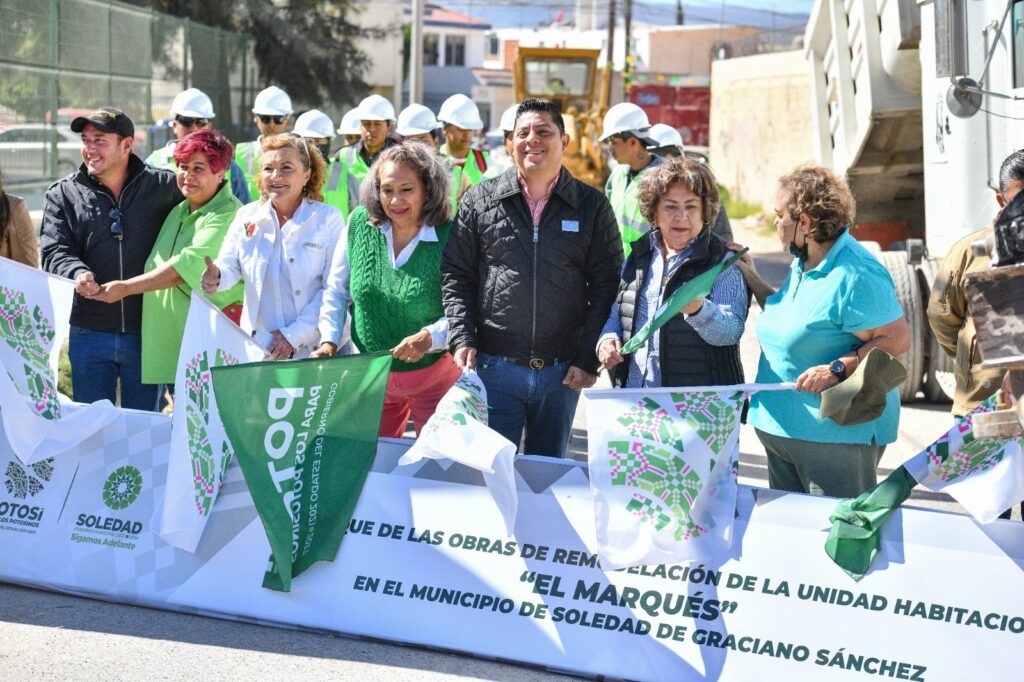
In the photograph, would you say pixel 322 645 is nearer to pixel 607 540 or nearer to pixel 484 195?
pixel 607 540

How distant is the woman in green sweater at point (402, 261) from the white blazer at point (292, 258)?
0.27m

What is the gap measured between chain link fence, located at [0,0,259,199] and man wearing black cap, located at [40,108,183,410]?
14.5 ft

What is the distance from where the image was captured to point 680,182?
5.07 meters

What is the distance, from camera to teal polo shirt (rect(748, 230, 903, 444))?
470cm

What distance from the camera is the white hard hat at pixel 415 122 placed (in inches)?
447

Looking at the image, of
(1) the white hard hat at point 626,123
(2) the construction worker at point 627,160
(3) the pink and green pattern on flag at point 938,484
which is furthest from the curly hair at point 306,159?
(1) the white hard hat at point 626,123

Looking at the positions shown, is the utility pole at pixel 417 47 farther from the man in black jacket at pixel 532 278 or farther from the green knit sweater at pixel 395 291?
the man in black jacket at pixel 532 278

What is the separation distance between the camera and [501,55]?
11906 cm

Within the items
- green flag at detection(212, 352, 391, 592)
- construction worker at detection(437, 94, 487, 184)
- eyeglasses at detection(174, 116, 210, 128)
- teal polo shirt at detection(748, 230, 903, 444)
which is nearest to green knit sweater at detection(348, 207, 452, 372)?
green flag at detection(212, 352, 391, 592)

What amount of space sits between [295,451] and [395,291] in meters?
0.91

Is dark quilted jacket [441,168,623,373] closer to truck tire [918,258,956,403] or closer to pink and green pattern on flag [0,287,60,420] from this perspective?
pink and green pattern on flag [0,287,60,420]

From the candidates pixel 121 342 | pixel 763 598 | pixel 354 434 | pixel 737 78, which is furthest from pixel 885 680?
pixel 737 78

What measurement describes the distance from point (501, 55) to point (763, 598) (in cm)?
11748

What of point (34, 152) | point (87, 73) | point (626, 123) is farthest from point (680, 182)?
point (87, 73)
